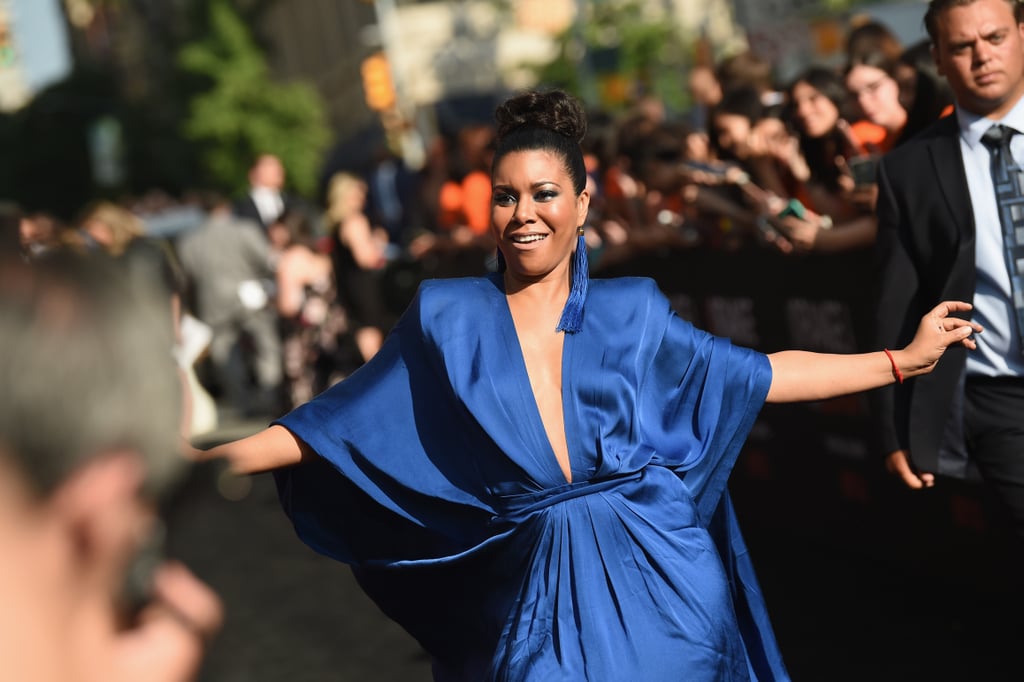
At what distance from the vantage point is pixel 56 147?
8200 cm

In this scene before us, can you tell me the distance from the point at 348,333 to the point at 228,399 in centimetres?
503

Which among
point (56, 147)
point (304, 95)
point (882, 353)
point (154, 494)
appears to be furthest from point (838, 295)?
point (56, 147)

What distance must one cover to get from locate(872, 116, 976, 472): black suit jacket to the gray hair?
344 centimetres

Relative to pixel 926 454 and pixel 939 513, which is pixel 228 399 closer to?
pixel 939 513

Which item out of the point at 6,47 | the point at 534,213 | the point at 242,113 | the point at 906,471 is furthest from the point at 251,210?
the point at 6,47

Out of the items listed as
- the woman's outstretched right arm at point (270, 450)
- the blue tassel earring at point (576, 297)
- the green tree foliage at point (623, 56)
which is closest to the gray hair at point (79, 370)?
the woman's outstretched right arm at point (270, 450)

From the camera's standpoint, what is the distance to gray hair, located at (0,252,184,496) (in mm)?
1363

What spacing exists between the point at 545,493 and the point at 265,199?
39.4ft

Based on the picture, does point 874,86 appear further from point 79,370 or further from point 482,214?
point 482,214

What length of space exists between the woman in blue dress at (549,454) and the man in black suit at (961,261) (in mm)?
560

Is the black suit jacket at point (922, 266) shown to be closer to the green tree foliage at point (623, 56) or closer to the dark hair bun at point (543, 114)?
the dark hair bun at point (543, 114)

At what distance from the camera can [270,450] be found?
3.84 metres

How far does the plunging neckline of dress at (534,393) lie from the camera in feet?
12.4

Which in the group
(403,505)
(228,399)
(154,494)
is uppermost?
(154,494)
